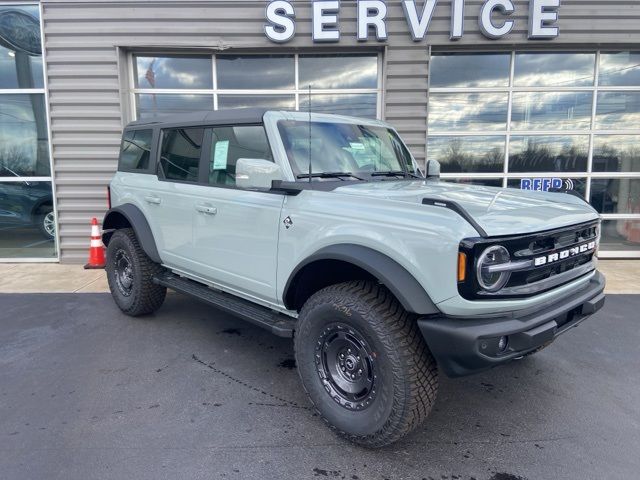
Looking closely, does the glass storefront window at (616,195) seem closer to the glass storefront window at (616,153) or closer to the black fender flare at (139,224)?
the glass storefront window at (616,153)

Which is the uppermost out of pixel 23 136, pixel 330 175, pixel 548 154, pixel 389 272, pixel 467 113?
pixel 467 113

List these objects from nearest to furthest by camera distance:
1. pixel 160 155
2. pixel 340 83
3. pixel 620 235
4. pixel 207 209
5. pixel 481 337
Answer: pixel 481 337 → pixel 207 209 → pixel 160 155 → pixel 340 83 → pixel 620 235

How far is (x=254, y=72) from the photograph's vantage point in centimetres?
750

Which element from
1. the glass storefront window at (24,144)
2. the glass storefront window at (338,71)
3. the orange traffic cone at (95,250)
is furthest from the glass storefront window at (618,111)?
the glass storefront window at (24,144)

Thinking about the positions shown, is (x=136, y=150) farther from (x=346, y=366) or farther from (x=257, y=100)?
(x=346, y=366)

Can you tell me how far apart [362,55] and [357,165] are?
4.58 metres

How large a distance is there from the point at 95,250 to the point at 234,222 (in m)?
4.58

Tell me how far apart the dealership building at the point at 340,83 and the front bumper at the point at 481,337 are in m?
5.26

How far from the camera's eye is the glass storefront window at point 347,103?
7.53 meters

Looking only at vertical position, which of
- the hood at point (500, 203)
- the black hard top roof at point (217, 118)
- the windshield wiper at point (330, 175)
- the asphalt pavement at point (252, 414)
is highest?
the black hard top roof at point (217, 118)

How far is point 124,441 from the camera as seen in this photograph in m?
2.70

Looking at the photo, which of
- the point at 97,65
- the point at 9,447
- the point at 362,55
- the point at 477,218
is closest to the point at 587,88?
the point at 362,55

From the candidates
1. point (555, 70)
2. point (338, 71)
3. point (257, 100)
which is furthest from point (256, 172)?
point (555, 70)

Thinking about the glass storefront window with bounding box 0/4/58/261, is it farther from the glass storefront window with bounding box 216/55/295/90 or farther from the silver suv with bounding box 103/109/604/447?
the silver suv with bounding box 103/109/604/447
